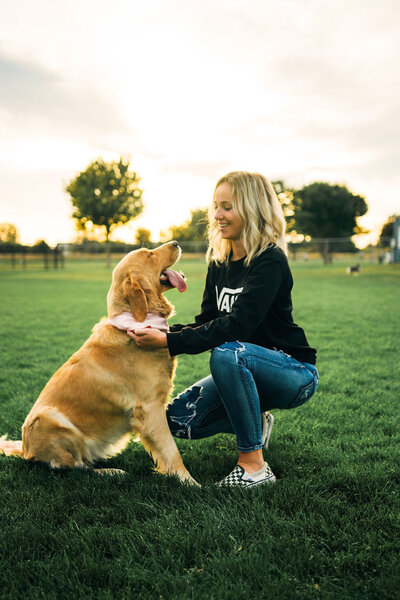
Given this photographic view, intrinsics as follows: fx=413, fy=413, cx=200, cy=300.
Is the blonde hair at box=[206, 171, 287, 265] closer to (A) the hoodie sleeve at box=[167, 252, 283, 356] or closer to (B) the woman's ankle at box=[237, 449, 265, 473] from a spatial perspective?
(A) the hoodie sleeve at box=[167, 252, 283, 356]

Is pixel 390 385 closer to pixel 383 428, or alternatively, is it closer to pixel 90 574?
pixel 383 428

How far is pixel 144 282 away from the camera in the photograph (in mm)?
3240

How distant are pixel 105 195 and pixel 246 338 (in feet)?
140

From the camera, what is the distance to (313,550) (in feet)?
6.51

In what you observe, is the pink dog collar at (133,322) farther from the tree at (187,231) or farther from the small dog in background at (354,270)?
the tree at (187,231)

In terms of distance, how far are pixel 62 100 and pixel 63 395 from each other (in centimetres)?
1591

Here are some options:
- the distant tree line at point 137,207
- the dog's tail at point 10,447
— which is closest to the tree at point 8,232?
the distant tree line at point 137,207

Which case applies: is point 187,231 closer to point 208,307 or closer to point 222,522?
point 208,307

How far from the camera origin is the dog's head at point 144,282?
304cm

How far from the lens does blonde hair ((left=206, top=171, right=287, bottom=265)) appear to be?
2988 millimetres

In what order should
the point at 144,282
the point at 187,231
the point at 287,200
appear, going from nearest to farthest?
1. the point at 144,282
2. the point at 287,200
3. the point at 187,231

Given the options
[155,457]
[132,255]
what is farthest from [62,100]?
[155,457]

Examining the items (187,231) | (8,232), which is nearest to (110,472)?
(187,231)

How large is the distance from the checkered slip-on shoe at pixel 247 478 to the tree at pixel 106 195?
42.0 metres
